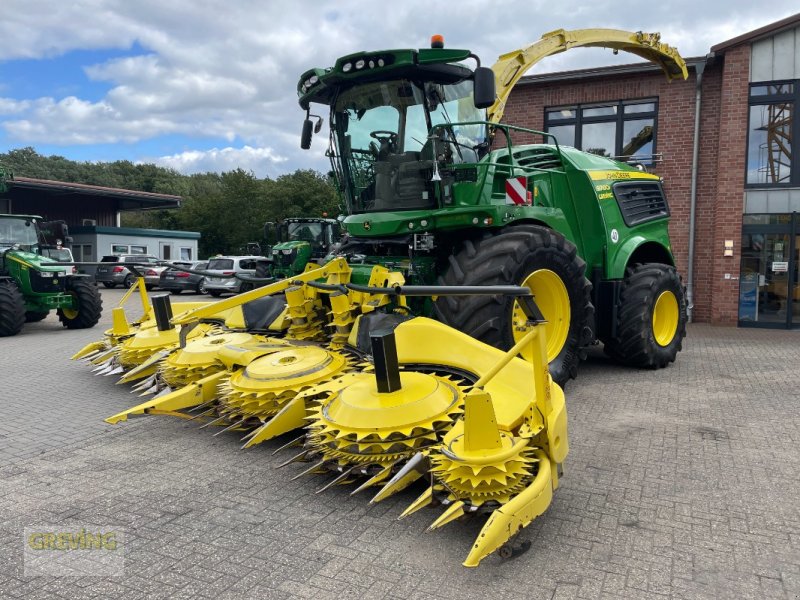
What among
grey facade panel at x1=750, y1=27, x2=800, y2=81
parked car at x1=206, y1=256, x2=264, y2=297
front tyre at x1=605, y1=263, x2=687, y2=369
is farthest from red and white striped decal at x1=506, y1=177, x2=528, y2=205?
parked car at x1=206, y1=256, x2=264, y2=297

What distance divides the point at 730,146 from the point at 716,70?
5.46 ft

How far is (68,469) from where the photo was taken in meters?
3.98

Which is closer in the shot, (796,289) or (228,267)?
(796,289)

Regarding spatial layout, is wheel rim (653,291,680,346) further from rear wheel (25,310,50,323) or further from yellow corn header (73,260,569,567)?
rear wheel (25,310,50,323)

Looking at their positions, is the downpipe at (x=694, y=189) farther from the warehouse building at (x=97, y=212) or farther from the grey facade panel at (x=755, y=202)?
the warehouse building at (x=97, y=212)

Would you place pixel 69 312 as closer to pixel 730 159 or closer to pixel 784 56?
pixel 730 159

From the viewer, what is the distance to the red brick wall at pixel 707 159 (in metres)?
11.8

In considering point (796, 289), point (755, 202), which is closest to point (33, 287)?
point (755, 202)

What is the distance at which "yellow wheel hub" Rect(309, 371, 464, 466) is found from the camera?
3303 millimetres

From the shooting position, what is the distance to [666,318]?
8.04 m

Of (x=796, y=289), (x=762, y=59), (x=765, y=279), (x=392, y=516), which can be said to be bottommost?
(x=392, y=516)

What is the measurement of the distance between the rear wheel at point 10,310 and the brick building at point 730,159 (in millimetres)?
11836

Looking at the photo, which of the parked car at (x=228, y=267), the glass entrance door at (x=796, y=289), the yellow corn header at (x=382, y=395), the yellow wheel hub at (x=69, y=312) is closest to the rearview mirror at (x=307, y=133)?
the yellow corn header at (x=382, y=395)

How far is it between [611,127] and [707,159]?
2076 mm
